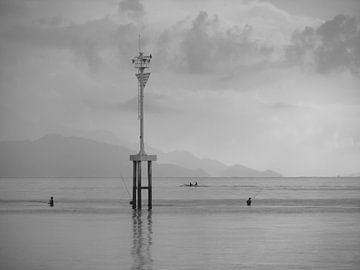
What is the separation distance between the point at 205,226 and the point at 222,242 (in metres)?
13.3

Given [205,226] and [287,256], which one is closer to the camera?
[287,256]

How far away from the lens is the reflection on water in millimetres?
33912

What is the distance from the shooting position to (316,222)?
61688 millimetres

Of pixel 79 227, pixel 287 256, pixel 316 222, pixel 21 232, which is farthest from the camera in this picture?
pixel 316 222

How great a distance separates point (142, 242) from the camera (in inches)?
1710

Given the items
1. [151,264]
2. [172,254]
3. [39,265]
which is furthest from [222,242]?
[39,265]

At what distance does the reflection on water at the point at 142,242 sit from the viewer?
33.9m

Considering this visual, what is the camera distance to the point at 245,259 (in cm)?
3531

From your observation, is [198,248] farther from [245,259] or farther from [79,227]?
[79,227]

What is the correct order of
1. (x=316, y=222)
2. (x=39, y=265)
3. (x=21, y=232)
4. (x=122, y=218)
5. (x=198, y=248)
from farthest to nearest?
(x=122, y=218) < (x=316, y=222) < (x=21, y=232) < (x=198, y=248) < (x=39, y=265)

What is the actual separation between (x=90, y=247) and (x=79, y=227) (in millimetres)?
15042

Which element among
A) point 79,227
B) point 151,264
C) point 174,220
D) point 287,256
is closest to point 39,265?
point 151,264

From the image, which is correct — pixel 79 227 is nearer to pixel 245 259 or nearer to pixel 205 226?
pixel 205 226

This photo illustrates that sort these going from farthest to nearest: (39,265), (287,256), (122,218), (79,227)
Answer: (122,218), (79,227), (287,256), (39,265)
